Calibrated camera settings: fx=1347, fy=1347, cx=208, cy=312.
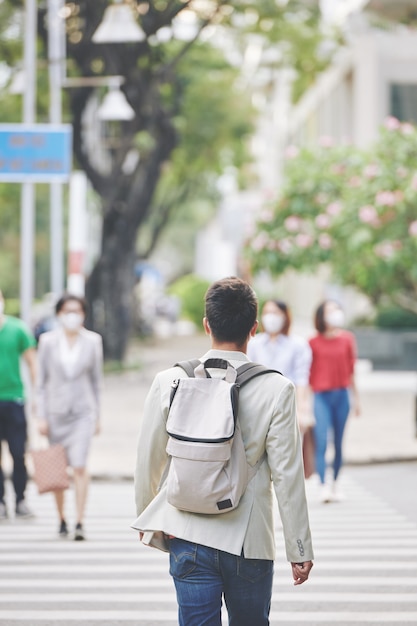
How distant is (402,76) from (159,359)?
10.0 m

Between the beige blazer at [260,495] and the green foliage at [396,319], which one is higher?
the beige blazer at [260,495]

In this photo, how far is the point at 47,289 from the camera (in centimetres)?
6844

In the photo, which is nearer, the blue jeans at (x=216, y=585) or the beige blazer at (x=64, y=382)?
the blue jeans at (x=216, y=585)

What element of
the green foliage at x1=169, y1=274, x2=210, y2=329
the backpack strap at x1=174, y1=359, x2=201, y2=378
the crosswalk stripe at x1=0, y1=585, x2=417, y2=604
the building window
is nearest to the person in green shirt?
the crosswalk stripe at x1=0, y1=585, x2=417, y2=604

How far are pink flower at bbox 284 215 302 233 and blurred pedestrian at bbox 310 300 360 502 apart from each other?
11929 millimetres

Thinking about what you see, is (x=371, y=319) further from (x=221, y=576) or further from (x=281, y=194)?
(x=221, y=576)

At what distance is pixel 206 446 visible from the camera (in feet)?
13.8

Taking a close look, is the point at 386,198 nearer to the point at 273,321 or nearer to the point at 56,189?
the point at 56,189

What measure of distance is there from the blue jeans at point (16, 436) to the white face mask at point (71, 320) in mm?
1114

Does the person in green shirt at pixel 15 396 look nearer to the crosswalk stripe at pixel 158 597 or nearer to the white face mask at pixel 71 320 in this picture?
the white face mask at pixel 71 320

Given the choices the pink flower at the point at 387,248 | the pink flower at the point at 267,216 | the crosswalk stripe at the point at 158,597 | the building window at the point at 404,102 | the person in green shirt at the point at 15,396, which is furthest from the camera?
the building window at the point at 404,102

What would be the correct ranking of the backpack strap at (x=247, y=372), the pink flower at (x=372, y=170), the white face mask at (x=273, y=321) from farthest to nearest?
the pink flower at (x=372, y=170)
the white face mask at (x=273, y=321)
the backpack strap at (x=247, y=372)

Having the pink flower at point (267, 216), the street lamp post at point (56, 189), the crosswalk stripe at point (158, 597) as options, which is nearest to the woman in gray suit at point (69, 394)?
the crosswalk stripe at point (158, 597)

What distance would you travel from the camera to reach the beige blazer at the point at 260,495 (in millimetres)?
4309
